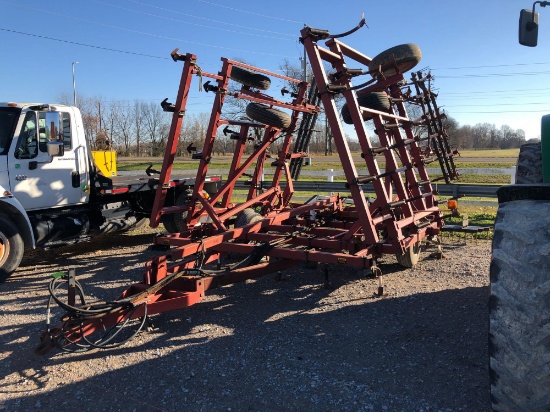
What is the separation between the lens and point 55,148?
703cm

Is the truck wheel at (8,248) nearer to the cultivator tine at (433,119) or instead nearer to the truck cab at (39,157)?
the truck cab at (39,157)

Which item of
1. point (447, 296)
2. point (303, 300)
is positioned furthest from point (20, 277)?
point (447, 296)

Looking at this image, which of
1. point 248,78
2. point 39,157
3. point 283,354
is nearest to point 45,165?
point 39,157

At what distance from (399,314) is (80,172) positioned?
5656 millimetres

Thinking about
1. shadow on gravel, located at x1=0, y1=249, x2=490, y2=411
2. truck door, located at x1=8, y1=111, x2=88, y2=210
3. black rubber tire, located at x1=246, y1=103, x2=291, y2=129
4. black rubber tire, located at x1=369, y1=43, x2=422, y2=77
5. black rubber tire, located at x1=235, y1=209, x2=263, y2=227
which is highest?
black rubber tire, located at x1=369, y1=43, x2=422, y2=77

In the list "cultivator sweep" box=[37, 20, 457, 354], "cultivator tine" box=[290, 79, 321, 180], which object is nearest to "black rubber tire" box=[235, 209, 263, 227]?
"cultivator sweep" box=[37, 20, 457, 354]

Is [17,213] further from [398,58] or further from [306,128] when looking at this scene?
[398,58]

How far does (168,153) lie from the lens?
6668 mm

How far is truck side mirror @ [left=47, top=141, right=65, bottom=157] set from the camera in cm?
698

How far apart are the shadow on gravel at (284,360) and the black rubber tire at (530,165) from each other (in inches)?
53.3

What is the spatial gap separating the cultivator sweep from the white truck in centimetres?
146

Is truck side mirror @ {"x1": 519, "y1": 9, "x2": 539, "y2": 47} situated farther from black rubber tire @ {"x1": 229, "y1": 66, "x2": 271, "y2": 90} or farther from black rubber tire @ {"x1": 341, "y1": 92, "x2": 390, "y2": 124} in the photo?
black rubber tire @ {"x1": 229, "y1": 66, "x2": 271, "y2": 90}

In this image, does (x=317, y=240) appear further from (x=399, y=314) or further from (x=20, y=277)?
(x=20, y=277)

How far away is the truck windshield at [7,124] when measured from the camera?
686cm
